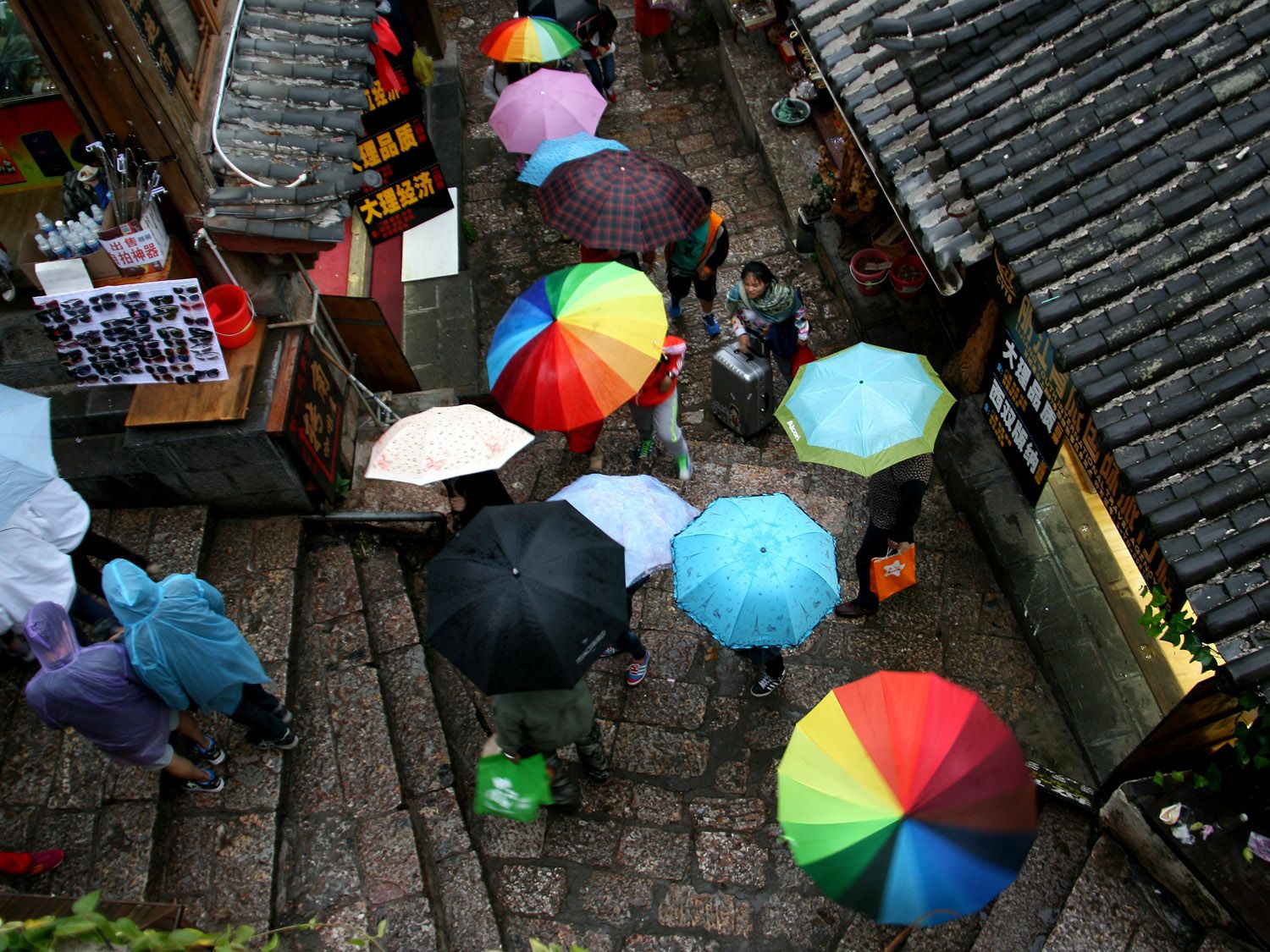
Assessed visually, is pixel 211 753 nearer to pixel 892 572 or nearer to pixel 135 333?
pixel 135 333

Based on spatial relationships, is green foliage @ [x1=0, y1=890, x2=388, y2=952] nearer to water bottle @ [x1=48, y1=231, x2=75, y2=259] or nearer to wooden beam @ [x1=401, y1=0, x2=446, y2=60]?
water bottle @ [x1=48, y1=231, x2=75, y2=259]

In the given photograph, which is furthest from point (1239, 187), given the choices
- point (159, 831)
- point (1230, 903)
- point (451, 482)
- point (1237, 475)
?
point (159, 831)

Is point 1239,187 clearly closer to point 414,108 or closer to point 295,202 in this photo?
point 295,202

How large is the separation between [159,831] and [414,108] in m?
7.48

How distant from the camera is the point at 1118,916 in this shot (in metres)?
6.07

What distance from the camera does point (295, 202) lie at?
24.7ft

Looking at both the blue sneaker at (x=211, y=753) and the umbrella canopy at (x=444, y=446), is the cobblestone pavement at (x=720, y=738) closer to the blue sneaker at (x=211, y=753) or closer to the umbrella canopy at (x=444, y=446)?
the blue sneaker at (x=211, y=753)


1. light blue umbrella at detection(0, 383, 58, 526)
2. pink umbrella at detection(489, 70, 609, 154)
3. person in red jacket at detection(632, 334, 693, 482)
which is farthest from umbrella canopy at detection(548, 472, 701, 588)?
pink umbrella at detection(489, 70, 609, 154)

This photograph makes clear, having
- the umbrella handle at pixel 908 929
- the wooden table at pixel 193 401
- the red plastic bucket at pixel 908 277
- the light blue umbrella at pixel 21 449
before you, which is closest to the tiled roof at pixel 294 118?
the wooden table at pixel 193 401

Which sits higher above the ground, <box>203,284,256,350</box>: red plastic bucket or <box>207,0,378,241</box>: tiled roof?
<box>207,0,378,241</box>: tiled roof

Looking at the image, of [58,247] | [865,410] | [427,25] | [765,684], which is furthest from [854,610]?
[427,25]

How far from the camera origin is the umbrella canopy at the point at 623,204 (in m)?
9.19

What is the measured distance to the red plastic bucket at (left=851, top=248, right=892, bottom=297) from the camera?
416 inches

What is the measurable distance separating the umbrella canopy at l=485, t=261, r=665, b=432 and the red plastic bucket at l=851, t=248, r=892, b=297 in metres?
3.27
